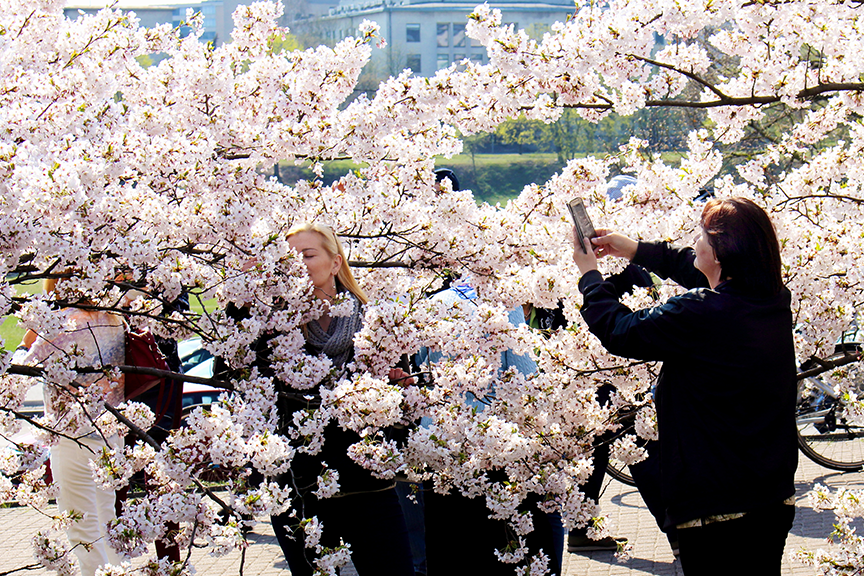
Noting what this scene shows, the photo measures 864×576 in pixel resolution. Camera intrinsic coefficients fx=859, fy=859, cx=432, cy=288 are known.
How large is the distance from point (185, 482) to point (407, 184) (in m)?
1.69

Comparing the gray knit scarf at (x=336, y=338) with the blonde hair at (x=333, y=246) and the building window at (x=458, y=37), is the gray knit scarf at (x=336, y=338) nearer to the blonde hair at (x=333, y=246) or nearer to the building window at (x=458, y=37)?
the blonde hair at (x=333, y=246)

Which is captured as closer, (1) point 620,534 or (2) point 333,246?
(2) point 333,246

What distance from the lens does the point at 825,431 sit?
300 inches

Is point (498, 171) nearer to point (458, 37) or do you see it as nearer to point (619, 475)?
point (458, 37)

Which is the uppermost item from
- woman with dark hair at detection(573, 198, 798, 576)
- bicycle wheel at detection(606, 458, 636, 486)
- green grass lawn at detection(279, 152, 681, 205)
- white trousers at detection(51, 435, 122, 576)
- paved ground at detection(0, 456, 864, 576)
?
green grass lawn at detection(279, 152, 681, 205)

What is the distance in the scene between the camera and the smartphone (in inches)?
125

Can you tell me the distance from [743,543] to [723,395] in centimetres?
47

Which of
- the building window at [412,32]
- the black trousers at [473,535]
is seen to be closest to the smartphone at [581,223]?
the black trousers at [473,535]

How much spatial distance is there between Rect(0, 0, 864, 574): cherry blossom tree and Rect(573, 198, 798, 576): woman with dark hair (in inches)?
25.7

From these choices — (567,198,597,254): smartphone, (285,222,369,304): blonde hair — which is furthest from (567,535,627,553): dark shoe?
(567,198,597,254): smartphone

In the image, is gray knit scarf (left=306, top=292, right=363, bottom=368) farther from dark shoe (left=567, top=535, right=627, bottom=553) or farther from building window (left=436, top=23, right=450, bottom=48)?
building window (left=436, top=23, right=450, bottom=48)

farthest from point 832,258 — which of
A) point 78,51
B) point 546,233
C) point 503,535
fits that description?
point 78,51

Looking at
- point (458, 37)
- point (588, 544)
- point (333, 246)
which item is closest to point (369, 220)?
point (333, 246)

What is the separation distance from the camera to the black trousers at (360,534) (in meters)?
3.36
